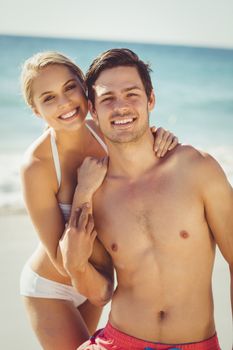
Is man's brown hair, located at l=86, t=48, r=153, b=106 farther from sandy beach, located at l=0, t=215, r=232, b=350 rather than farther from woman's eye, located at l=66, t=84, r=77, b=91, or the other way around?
sandy beach, located at l=0, t=215, r=232, b=350

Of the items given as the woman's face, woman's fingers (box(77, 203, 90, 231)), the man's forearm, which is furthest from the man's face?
the man's forearm

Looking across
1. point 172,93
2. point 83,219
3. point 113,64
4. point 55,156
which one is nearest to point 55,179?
point 55,156

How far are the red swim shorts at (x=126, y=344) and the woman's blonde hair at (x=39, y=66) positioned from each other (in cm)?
90

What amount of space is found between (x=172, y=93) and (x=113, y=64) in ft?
30.8

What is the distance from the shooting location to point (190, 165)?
1.90 metres

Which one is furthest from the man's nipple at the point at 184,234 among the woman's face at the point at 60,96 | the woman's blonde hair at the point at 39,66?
the woman's blonde hair at the point at 39,66

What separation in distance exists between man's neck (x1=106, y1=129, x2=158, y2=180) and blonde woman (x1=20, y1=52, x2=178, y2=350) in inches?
1.5

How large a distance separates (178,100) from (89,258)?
9.23 metres

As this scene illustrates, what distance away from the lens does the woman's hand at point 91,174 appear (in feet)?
6.54

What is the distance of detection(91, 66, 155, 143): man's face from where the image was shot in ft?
6.26

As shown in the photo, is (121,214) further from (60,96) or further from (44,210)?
(60,96)

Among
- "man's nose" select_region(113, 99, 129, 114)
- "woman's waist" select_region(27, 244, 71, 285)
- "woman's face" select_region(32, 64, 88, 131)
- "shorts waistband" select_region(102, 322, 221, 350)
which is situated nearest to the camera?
"shorts waistband" select_region(102, 322, 221, 350)

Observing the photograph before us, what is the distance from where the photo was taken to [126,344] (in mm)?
1832

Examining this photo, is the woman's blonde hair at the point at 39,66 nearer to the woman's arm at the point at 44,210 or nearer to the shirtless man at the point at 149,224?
the shirtless man at the point at 149,224
